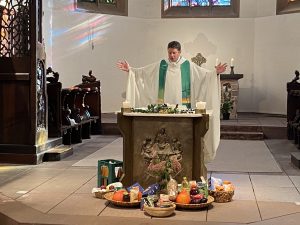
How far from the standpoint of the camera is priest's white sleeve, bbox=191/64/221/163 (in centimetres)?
534

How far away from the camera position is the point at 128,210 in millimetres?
4492

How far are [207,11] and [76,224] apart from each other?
1071 cm

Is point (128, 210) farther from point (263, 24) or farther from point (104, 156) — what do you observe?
point (263, 24)

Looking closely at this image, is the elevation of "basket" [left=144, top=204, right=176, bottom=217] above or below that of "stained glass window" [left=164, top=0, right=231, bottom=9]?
below

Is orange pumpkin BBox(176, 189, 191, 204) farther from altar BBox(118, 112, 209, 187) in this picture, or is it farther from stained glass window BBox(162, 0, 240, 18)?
stained glass window BBox(162, 0, 240, 18)

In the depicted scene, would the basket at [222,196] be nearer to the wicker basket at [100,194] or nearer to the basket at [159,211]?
the basket at [159,211]

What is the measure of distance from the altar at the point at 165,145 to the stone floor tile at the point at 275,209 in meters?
0.69

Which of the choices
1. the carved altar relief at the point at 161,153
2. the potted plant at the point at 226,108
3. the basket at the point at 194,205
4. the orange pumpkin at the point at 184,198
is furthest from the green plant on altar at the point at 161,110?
the potted plant at the point at 226,108

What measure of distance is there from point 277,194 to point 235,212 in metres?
0.94

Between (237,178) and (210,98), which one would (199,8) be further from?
(210,98)

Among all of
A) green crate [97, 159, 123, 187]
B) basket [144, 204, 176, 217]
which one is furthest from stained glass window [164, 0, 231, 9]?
basket [144, 204, 176, 217]

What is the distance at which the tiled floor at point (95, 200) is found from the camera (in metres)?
4.18

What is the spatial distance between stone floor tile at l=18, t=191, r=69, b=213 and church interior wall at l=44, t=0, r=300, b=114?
24.5 feet

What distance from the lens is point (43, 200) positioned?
15.8 ft
